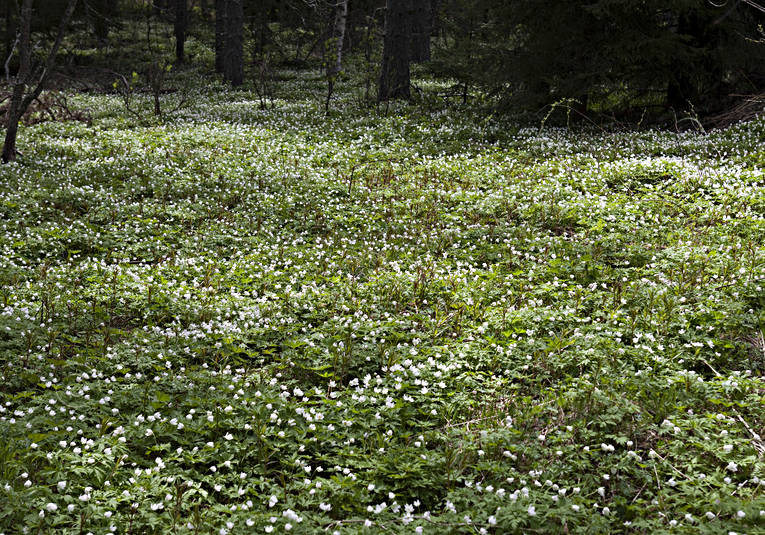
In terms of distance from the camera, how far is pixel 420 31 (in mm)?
23672

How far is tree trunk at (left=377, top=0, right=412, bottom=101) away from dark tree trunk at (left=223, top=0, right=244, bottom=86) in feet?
24.8

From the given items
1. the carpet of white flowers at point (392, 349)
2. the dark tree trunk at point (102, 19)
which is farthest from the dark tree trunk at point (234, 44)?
the carpet of white flowers at point (392, 349)

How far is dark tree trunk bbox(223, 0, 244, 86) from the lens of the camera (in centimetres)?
2144

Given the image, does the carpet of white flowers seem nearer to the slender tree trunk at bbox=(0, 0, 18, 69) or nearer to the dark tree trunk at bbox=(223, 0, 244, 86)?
the dark tree trunk at bbox=(223, 0, 244, 86)

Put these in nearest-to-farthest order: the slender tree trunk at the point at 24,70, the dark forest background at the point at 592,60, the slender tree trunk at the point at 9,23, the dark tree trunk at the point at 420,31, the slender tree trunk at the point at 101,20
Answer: the slender tree trunk at the point at 24,70 → the dark forest background at the point at 592,60 → the dark tree trunk at the point at 420,31 → the slender tree trunk at the point at 9,23 → the slender tree trunk at the point at 101,20

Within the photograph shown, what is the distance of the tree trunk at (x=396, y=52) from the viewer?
17.1 metres

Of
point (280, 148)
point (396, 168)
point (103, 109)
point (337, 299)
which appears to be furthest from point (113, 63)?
point (337, 299)

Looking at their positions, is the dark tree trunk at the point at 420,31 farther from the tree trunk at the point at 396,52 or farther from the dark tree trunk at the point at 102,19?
the dark tree trunk at the point at 102,19

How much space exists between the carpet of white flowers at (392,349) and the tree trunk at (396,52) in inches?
327

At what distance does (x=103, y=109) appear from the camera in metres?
18.8

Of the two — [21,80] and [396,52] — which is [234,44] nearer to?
[396,52]

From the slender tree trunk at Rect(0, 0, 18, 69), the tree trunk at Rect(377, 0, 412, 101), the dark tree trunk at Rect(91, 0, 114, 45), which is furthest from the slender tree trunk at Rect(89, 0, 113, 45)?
the tree trunk at Rect(377, 0, 412, 101)

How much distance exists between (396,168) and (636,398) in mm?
8016

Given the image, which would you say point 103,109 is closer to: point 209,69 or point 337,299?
point 209,69
